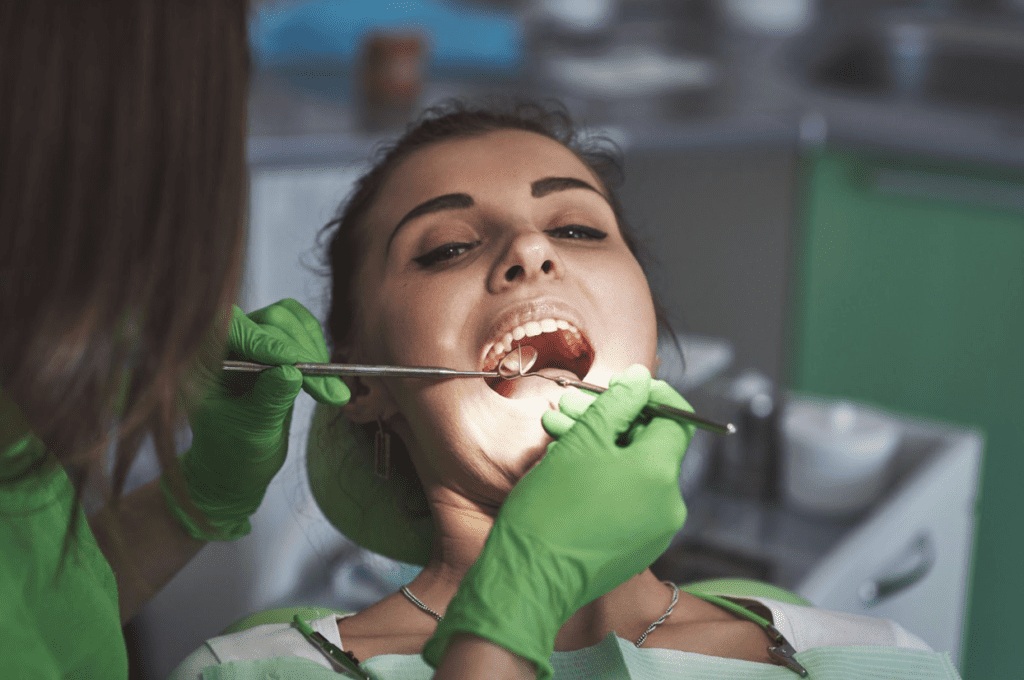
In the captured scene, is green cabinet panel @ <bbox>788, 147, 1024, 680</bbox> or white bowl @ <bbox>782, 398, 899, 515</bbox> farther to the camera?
green cabinet panel @ <bbox>788, 147, 1024, 680</bbox>

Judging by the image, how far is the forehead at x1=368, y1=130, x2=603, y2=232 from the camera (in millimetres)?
1075

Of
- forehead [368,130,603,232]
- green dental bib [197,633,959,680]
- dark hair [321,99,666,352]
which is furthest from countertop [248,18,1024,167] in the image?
green dental bib [197,633,959,680]

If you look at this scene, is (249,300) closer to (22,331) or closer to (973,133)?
(22,331)

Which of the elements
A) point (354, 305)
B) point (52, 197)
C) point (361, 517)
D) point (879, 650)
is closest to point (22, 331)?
point (52, 197)

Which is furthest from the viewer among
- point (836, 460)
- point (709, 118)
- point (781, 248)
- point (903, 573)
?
point (781, 248)

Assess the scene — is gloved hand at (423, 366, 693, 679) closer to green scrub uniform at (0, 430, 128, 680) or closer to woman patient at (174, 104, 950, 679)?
woman patient at (174, 104, 950, 679)

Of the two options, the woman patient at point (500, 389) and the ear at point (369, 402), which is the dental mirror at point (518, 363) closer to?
the woman patient at point (500, 389)

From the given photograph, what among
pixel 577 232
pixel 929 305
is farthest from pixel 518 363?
pixel 929 305

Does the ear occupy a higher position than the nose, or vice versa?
the nose

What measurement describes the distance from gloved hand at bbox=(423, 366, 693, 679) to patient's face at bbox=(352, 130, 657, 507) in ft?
0.40

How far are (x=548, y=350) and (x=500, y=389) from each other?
0.09m

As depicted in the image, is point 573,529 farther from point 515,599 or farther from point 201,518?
point 201,518

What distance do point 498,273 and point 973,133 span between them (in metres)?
1.65

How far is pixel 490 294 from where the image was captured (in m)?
1.00
